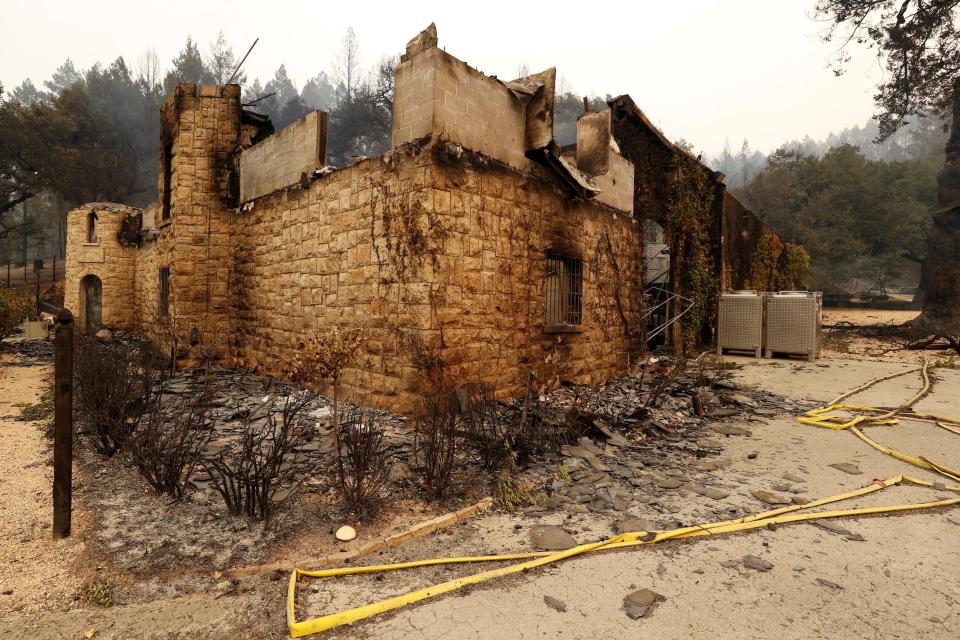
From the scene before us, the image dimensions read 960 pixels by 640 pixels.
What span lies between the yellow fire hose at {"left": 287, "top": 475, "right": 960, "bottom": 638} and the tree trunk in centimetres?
1847

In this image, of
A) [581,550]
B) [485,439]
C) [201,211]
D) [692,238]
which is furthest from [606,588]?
[692,238]

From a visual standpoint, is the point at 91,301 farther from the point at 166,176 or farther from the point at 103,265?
the point at 166,176

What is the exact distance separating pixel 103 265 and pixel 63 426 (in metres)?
15.3

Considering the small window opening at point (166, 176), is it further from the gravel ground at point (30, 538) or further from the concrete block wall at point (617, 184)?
the concrete block wall at point (617, 184)

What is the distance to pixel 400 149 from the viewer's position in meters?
5.63

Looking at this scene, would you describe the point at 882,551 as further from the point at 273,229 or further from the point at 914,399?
the point at 273,229

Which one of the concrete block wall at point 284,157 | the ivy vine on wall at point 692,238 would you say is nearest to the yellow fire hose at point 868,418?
the ivy vine on wall at point 692,238

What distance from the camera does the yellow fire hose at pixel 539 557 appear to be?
2274 millimetres

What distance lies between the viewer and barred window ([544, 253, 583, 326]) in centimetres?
718

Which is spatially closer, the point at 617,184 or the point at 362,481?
the point at 362,481

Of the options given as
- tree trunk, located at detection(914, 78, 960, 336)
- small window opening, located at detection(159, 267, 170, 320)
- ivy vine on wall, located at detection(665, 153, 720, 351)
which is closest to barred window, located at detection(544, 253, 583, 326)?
ivy vine on wall, located at detection(665, 153, 720, 351)

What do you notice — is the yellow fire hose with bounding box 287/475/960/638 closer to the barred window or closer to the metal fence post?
the metal fence post

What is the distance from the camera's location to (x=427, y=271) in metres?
5.39

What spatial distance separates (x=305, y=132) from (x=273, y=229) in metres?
1.81
